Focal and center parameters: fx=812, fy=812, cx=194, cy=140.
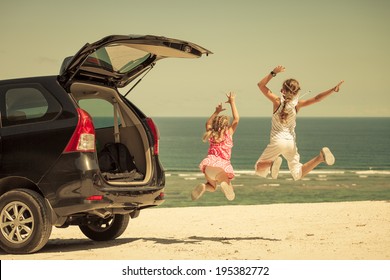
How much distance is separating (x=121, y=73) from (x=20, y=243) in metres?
2.44

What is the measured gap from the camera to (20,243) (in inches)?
352

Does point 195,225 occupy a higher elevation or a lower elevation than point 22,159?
lower

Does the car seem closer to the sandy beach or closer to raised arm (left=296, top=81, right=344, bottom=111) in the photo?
the sandy beach

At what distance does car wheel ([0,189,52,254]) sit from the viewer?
8766 millimetres

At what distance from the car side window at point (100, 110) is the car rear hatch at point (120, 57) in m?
0.26

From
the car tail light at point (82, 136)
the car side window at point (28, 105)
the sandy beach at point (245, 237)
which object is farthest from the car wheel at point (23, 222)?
the car side window at point (28, 105)

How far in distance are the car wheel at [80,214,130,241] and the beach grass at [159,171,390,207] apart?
2997 centimetres

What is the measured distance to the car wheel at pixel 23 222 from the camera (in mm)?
8766

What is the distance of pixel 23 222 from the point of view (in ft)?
29.2

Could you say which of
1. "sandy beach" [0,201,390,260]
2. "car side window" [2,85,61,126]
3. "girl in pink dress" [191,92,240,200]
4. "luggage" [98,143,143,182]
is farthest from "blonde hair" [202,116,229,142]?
"car side window" [2,85,61,126]

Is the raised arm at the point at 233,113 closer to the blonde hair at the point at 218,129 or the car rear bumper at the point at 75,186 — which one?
the blonde hair at the point at 218,129

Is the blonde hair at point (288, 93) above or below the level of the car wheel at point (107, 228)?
above
